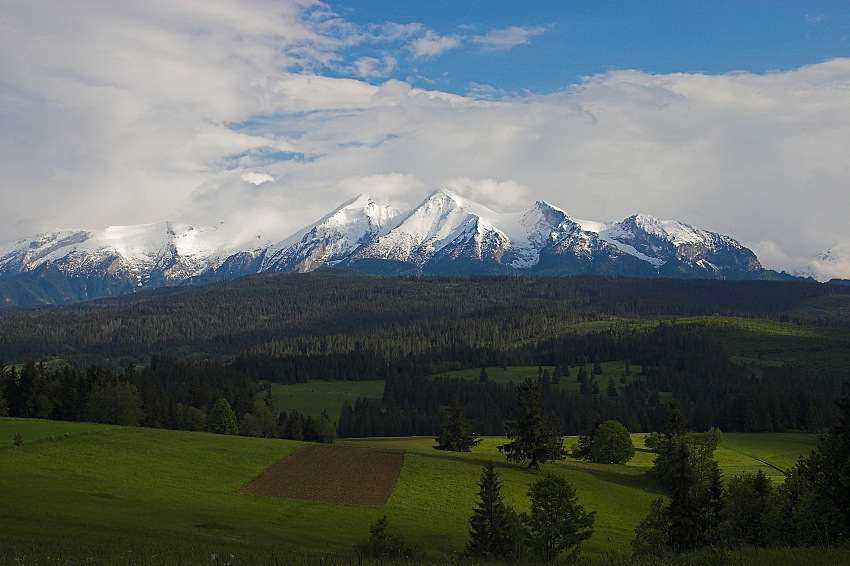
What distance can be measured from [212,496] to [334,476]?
51.3ft

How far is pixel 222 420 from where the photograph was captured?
363ft

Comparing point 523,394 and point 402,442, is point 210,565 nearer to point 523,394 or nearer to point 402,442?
point 523,394

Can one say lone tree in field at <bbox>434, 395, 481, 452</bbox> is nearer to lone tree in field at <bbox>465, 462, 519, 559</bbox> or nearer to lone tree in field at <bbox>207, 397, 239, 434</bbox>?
lone tree in field at <bbox>207, 397, 239, 434</bbox>

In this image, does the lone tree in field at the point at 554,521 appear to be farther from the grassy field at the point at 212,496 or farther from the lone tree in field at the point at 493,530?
the grassy field at the point at 212,496

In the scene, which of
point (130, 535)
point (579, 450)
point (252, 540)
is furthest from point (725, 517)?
point (579, 450)

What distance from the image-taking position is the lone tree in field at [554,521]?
152 feet

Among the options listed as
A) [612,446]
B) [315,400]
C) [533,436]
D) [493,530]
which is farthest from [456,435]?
[315,400]

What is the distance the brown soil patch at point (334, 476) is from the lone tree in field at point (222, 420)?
92.0 feet

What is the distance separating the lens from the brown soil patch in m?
67.2

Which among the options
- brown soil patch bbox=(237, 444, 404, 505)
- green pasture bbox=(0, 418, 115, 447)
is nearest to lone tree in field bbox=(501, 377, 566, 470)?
brown soil patch bbox=(237, 444, 404, 505)

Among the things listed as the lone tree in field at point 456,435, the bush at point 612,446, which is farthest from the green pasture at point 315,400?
the bush at point 612,446

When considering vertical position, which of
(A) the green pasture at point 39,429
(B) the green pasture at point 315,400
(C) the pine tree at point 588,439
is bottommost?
(B) the green pasture at point 315,400

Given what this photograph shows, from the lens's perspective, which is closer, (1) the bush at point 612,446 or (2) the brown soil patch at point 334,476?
(2) the brown soil patch at point 334,476

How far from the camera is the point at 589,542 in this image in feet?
176
